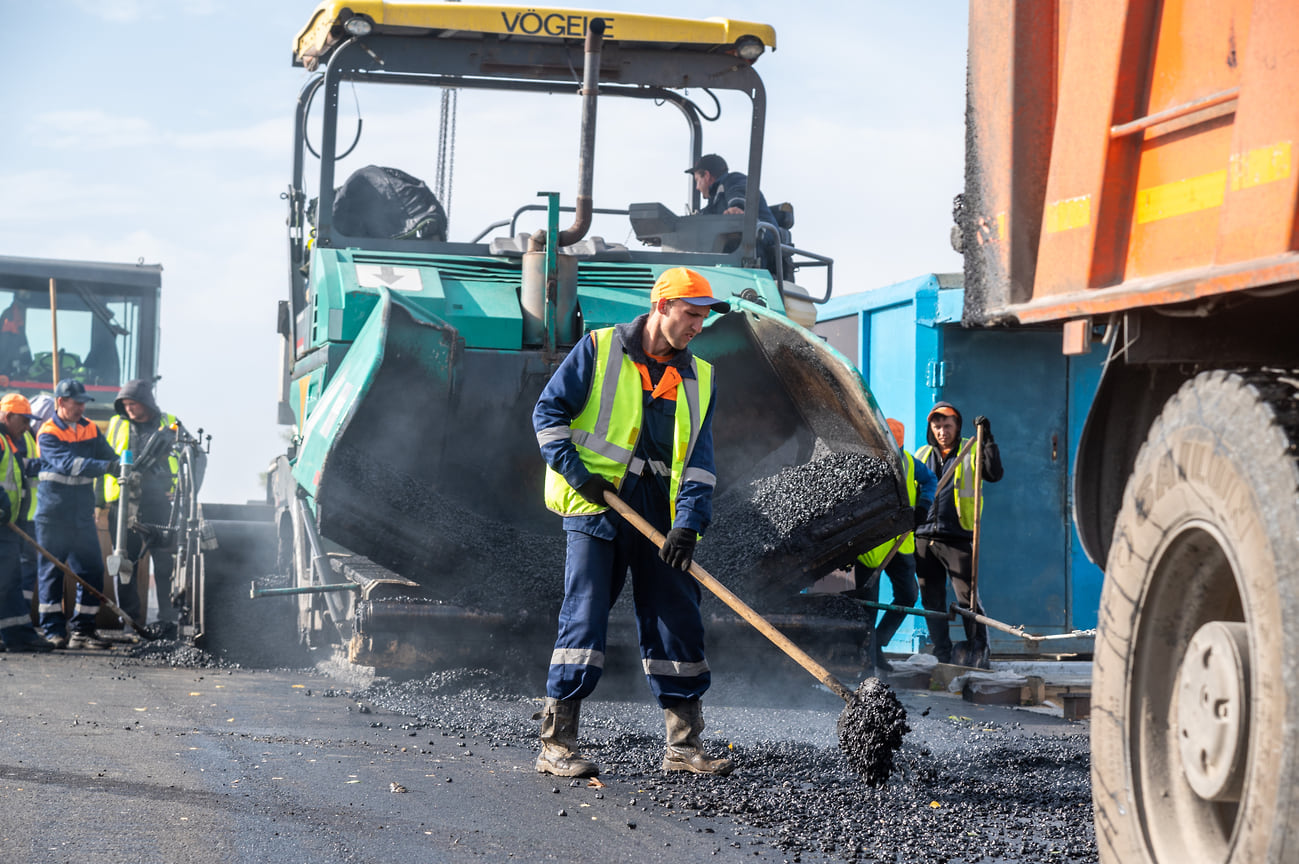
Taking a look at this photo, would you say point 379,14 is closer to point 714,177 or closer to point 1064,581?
point 714,177

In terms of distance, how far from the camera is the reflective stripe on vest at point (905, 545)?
6.41m

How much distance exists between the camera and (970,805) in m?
3.96

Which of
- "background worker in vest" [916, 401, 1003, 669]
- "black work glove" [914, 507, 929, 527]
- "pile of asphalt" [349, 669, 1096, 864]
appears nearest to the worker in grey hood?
"pile of asphalt" [349, 669, 1096, 864]

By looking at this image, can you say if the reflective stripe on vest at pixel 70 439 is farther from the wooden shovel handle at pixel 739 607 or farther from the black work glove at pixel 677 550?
the black work glove at pixel 677 550

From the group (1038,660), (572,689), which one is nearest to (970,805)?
(572,689)

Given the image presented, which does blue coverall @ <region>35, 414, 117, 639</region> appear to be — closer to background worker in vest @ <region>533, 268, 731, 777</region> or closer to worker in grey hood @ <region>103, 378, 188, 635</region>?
worker in grey hood @ <region>103, 378, 188, 635</region>

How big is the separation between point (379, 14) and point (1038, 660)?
5375mm

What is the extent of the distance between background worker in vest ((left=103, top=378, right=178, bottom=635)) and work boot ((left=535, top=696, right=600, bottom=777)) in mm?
5424

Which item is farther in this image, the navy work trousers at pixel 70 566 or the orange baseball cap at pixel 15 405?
the orange baseball cap at pixel 15 405

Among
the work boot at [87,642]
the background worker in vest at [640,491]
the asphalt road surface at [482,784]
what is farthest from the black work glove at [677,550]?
the work boot at [87,642]

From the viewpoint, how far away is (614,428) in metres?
4.54

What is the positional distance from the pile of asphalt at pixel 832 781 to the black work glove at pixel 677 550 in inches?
25.9

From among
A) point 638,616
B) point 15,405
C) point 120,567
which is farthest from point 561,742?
point 15,405

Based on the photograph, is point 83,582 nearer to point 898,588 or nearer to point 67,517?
point 67,517
